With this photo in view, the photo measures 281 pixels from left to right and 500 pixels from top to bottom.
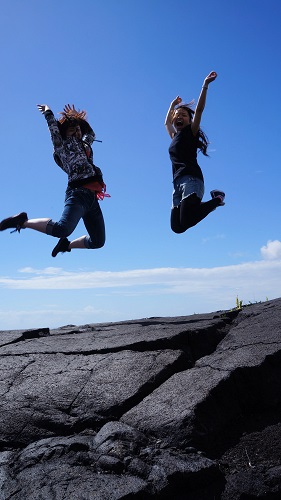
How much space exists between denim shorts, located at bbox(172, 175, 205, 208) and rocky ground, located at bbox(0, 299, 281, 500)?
4.07 ft

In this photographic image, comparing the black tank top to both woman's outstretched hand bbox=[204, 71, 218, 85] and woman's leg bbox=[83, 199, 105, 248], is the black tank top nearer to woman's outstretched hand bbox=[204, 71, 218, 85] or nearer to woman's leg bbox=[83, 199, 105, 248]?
woman's outstretched hand bbox=[204, 71, 218, 85]

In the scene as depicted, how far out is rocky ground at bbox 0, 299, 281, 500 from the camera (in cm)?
268

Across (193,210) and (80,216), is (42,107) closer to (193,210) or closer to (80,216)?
(80,216)

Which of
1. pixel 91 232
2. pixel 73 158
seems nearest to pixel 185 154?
pixel 73 158

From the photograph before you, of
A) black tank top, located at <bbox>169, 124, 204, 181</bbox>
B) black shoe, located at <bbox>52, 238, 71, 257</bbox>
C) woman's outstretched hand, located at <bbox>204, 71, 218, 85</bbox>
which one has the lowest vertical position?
black shoe, located at <bbox>52, 238, 71, 257</bbox>

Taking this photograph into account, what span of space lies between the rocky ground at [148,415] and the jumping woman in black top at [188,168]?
105cm

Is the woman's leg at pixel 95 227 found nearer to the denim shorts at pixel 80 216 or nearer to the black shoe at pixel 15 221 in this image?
the denim shorts at pixel 80 216

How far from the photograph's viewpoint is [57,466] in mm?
2828

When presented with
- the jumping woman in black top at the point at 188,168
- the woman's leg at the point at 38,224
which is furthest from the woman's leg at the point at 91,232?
the jumping woman in black top at the point at 188,168

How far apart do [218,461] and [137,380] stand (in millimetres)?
864

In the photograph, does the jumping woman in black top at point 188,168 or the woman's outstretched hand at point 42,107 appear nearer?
the jumping woman in black top at point 188,168

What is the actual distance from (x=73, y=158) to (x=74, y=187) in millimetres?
331

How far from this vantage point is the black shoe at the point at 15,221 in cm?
516

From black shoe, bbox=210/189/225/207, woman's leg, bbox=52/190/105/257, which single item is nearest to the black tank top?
black shoe, bbox=210/189/225/207
